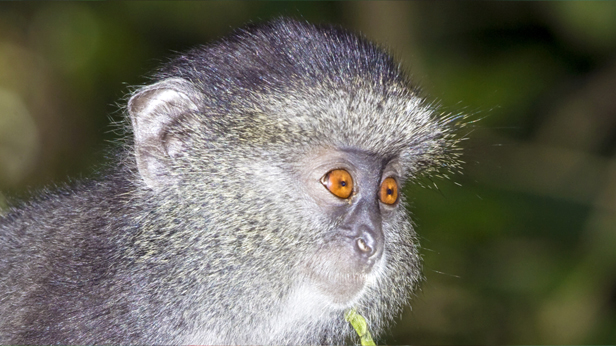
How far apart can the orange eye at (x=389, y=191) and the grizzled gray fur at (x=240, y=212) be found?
1.5 inches

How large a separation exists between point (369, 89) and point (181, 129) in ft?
3.50

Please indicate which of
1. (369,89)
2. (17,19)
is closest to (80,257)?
(369,89)

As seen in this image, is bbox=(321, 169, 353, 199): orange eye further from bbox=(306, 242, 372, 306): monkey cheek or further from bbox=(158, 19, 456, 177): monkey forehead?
bbox=(306, 242, 372, 306): monkey cheek

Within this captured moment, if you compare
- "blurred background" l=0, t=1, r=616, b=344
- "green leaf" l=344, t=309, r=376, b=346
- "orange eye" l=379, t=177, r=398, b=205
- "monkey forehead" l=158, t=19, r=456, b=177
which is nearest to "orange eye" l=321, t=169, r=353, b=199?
"monkey forehead" l=158, t=19, r=456, b=177

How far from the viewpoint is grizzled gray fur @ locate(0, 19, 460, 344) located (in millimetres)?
3980

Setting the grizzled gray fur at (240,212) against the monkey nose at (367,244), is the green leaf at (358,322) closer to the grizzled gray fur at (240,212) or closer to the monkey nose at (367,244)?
the grizzled gray fur at (240,212)

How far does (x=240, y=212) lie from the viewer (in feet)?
13.0

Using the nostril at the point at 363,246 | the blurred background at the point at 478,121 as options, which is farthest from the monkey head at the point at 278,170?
the blurred background at the point at 478,121

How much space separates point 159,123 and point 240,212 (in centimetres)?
70

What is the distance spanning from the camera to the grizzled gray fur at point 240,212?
13.1 ft

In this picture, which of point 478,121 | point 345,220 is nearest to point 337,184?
point 345,220

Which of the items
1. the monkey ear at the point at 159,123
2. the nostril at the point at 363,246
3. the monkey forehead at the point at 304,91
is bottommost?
the nostril at the point at 363,246

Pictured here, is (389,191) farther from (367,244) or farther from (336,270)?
(336,270)

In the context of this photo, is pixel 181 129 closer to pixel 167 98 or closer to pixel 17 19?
pixel 167 98
